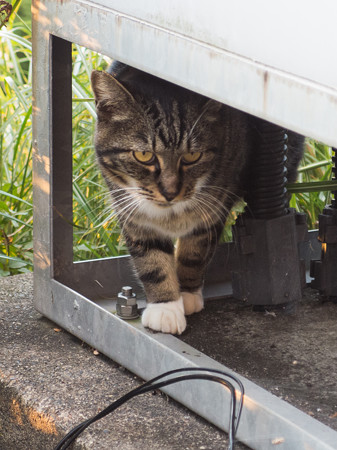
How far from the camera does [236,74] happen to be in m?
0.89

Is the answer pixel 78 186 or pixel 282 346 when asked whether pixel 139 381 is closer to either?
pixel 282 346

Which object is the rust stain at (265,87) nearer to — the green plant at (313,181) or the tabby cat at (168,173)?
the tabby cat at (168,173)

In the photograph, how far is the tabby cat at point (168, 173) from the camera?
1.59 m

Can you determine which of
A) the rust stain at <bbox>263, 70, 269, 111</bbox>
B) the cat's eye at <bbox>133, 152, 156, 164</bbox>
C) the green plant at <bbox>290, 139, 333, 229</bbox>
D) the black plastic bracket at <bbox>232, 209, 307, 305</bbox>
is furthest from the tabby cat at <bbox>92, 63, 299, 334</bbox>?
the rust stain at <bbox>263, 70, 269, 111</bbox>

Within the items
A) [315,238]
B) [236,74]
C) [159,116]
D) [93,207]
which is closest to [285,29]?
[236,74]

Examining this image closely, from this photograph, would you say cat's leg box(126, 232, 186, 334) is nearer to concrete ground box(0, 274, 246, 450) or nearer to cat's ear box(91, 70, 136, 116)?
concrete ground box(0, 274, 246, 450)

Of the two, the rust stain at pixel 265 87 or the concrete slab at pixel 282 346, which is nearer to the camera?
the rust stain at pixel 265 87

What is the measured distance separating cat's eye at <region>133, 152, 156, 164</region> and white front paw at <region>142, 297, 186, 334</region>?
12.6 inches

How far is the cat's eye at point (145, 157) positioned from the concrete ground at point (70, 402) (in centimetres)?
40

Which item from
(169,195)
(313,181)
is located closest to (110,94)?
(169,195)

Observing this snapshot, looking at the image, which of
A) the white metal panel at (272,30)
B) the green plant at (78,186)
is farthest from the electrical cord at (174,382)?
the green plant at (78,186)

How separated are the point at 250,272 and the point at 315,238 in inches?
15.4

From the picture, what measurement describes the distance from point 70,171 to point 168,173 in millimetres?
244

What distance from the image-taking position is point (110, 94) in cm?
157
